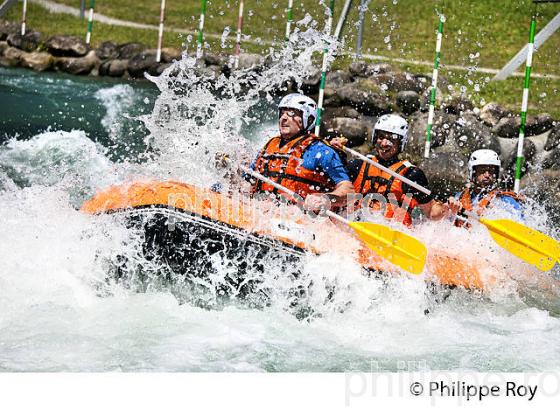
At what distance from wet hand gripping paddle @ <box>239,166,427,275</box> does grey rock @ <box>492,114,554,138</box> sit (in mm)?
5720

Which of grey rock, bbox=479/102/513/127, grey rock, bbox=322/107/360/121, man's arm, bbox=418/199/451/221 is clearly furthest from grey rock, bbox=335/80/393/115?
man's arm, bbox=418/199/451/221

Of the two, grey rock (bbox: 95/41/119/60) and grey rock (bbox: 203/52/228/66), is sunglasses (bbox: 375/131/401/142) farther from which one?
grey rock (bbox: 95/41/119/60)

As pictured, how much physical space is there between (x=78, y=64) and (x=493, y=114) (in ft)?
23.8

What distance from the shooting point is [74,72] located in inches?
594

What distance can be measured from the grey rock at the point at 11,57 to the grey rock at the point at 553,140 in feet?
30.9

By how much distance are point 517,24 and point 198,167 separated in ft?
40.6

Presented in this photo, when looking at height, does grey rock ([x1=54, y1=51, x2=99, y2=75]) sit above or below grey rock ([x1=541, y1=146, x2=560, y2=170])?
above

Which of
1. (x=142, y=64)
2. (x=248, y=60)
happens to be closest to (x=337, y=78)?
(x=248, y=60)

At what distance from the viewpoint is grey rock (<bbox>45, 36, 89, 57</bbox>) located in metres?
15.4

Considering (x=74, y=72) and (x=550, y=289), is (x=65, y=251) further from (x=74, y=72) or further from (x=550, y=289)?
(x=74, y=72)

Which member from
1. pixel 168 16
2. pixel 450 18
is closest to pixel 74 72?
pixel 168 16

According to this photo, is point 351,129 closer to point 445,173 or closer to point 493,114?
point 445,173

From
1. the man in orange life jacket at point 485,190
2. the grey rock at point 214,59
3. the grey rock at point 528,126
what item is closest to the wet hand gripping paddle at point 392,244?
the man in orange life jacket at point 485,190

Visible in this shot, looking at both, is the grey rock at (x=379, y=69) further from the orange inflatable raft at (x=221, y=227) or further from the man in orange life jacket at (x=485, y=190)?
the orange inflatable raft at (x=221, y=227)
